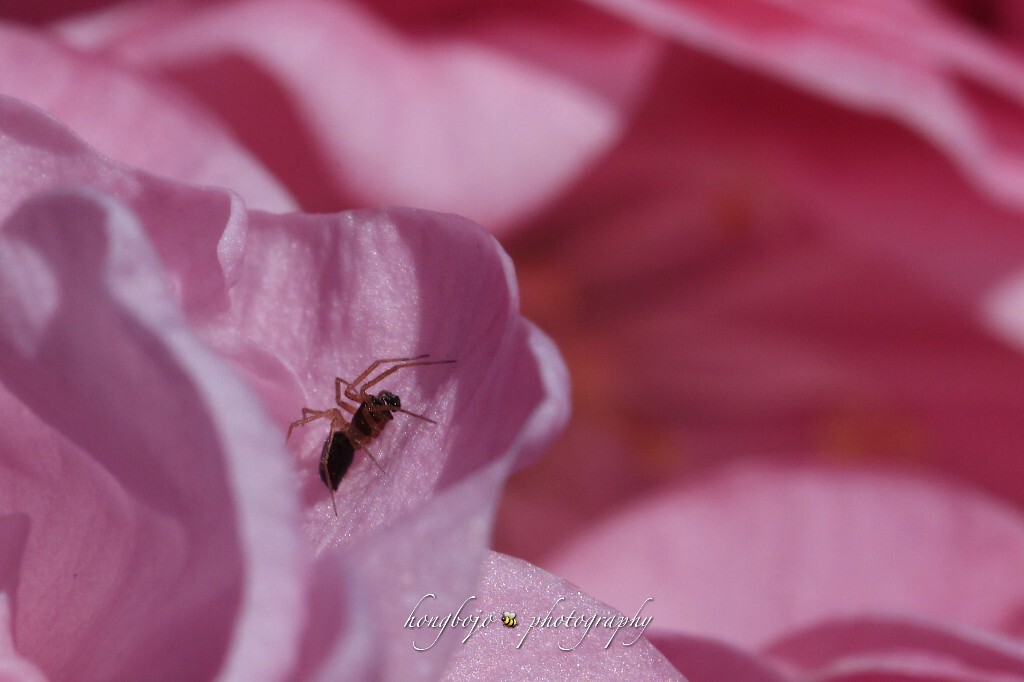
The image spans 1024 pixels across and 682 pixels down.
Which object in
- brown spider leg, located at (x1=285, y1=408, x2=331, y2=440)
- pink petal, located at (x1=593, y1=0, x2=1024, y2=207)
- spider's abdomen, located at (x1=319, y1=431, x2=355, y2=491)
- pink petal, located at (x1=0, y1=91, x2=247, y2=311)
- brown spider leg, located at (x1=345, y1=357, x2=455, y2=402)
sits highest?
pink petal, located at (x1=593, y1=0, x2=1024, y2=207)

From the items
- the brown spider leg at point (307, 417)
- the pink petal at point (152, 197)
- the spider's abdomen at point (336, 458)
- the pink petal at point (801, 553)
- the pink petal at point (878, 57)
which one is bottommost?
the pink petal at point (801, 553)

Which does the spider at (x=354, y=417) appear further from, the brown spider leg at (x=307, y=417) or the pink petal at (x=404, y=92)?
the pink petal at (x=404, y=92)

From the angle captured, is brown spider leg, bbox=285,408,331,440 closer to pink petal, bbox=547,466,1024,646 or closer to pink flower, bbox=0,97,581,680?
pink flower, bbox=0,97,581,680

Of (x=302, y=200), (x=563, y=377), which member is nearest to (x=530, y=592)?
(x=563, y=377)

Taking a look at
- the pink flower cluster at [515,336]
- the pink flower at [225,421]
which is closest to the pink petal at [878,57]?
the pink flower cluster at [515,336]

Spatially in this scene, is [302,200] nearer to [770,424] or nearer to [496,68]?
[496,68]

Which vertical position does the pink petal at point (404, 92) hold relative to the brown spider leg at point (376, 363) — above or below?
below

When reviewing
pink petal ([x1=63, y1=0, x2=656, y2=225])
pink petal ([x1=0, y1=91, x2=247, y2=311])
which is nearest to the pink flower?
pink petal ([x1=0, y1=91, x2=247, y2=311])
